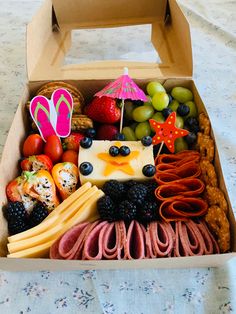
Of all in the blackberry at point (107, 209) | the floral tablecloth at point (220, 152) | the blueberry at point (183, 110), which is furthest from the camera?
the blueberry at point (183, 110)

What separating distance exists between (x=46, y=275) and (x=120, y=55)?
2.79 ft

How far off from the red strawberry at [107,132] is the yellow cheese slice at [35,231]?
289 millimetres

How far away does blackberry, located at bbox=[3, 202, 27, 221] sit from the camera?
0.71m

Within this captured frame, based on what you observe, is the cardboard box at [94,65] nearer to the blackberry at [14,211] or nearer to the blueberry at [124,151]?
the blackberry at [14,211]

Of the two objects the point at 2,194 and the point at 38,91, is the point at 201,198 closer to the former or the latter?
the point at 2,194

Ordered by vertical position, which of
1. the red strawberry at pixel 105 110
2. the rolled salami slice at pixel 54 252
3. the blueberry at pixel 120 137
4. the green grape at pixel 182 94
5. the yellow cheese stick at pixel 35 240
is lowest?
the rolled salami slice at pixel 54 252

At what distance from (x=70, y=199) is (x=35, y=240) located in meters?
0.12

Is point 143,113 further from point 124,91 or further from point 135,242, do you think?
point 135,242

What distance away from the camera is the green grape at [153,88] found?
955 mm

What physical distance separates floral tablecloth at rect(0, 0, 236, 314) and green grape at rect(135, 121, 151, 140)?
0.69 feet

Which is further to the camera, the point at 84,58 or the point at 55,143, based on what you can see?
the point at 84,58

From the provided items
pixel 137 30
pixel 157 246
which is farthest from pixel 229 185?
pixel 137 30

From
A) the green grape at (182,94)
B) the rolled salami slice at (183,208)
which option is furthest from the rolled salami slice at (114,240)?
the green grape at (182,94)

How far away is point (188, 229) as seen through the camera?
70cm
